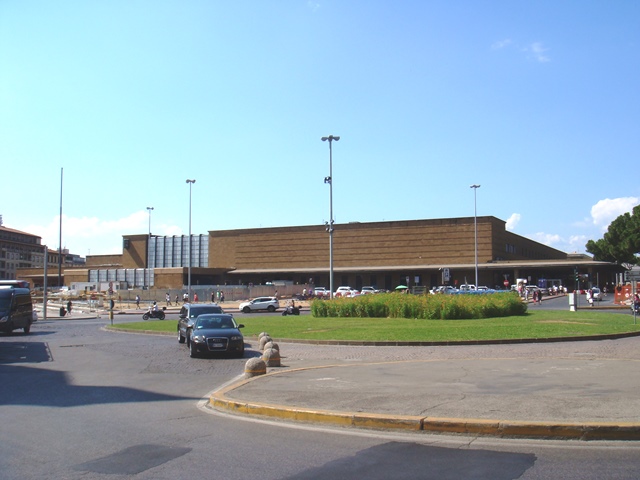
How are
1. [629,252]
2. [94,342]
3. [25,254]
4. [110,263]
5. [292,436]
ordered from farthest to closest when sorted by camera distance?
[25,254] < [110,263] < [629,252] < [94,342] < [292,436]

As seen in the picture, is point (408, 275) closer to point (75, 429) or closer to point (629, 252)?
point (629, 252)

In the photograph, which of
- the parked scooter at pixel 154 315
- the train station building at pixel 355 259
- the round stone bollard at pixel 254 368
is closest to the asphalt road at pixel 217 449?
the round stone bollard at pixel 254 368

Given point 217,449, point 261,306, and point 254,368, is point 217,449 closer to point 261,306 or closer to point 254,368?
point 254,368

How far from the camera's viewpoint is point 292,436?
8.70 m

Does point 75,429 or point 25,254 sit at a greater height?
point 25,254

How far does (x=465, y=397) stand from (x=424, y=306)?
2417cm

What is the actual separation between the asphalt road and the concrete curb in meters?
0.20

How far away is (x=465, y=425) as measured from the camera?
334 inches

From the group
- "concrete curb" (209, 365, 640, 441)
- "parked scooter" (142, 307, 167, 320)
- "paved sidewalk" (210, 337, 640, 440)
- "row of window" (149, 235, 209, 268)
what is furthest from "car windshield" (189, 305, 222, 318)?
"row of window" (149, 235, 209, 268)

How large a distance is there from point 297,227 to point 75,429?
8819 centimetres

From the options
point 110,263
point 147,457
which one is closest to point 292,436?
point 147,457

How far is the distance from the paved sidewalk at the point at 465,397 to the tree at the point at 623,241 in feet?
237

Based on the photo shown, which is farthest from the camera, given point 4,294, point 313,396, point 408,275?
point 408,275

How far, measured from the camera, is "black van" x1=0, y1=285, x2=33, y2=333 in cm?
3303
